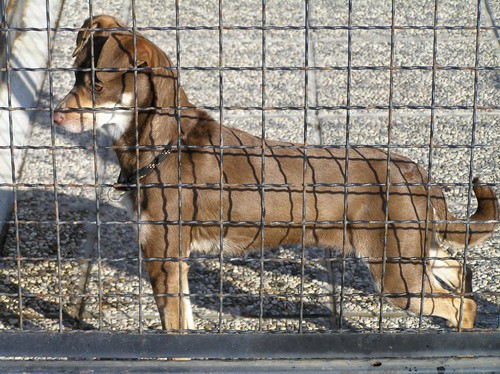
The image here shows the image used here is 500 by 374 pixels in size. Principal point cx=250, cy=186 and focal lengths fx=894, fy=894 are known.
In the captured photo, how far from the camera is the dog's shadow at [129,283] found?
4.98 metres

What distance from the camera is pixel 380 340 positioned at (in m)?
3.77

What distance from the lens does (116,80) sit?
4312 millimetres

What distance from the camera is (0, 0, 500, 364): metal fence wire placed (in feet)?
12.3

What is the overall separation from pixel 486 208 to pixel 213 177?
1.39 m

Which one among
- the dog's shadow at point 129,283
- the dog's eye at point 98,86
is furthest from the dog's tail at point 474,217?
the dog's eye at point 98,86

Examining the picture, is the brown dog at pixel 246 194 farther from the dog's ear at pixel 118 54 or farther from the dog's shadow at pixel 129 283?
the dog's shadow at pixel 129 283

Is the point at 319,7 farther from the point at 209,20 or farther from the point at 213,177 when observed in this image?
the point at 213,177

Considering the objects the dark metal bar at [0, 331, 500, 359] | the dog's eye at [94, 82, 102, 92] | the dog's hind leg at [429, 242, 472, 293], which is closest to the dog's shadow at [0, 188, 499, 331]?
the dog's hind leg at [429, 242, 472, 293]

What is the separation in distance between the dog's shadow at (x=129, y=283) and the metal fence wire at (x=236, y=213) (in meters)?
0.01

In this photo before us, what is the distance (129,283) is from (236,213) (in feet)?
3.49

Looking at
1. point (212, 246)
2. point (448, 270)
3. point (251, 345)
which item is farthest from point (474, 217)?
point (251, 345)

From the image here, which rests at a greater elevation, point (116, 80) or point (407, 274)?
point (116, 80)

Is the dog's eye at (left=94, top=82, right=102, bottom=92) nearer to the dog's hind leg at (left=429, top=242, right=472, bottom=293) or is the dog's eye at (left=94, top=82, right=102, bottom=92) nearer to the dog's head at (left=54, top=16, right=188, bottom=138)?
the dog's head at (left=54, top=16, right=188, bottom=138)

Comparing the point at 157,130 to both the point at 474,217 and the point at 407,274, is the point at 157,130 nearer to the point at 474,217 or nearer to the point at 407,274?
the point at 407,274
